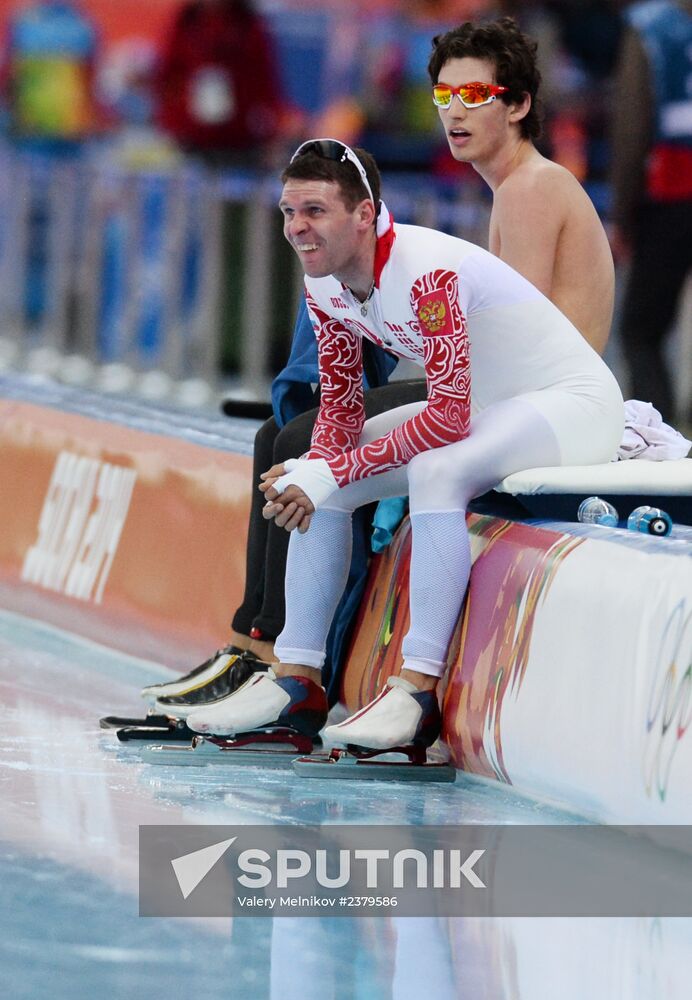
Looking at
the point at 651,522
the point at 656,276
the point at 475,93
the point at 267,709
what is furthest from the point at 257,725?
the point at 656,276

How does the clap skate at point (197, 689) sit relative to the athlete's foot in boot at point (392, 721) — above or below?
below

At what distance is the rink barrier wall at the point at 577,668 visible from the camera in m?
3.32

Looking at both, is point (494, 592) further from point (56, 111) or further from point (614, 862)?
point (56, 111)

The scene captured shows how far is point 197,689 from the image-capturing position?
14.0 feet

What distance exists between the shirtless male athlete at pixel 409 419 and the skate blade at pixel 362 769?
0.20ft

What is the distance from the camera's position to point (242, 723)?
156 inches

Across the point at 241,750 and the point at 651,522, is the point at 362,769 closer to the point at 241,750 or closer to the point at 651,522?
the point at 241,750

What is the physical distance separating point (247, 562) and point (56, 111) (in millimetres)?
6972

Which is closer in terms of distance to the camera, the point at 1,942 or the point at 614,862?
the point at 1,942

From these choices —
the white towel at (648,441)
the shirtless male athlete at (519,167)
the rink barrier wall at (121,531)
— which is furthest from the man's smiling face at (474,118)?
the rink barrier wall at (121,531)

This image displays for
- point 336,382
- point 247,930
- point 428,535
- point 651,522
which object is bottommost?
point 247,930

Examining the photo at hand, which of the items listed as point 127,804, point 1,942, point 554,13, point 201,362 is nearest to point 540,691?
point 127,804

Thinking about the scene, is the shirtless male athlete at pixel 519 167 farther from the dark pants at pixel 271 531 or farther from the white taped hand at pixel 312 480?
the white taped hand at pixel 312 480

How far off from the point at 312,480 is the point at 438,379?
323 mm
